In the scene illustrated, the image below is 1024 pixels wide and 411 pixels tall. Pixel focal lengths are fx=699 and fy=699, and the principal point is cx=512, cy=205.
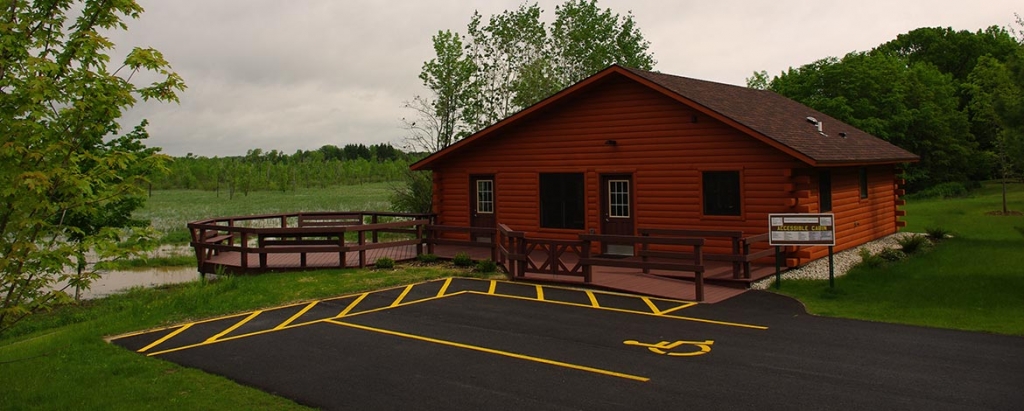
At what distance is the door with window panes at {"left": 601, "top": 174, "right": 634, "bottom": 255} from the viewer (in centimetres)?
1947

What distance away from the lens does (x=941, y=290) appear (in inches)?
546

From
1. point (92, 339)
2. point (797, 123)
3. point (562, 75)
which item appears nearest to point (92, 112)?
point (92, 339)

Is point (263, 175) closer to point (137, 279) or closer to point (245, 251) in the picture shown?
point (137, 279)

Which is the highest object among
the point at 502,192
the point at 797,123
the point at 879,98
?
the point at 879,98

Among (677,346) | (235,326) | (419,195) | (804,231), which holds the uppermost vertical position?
(419,195)

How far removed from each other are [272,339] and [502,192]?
1181 centimetres

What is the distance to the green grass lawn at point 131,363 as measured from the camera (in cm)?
771

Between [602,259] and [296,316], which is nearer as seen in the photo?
[296,316]

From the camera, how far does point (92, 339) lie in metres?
10.9

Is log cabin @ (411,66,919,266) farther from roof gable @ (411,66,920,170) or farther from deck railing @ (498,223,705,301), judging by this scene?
deck railing @ (498,223,705,301)

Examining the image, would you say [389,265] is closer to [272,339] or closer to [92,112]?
[272,339]

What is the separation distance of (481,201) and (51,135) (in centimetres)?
1631

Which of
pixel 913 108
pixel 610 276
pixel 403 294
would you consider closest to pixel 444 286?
pixel 403 294

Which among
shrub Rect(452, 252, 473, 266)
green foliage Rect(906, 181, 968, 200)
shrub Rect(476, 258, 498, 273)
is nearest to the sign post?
shrub Rect(476, 258, 498, 273)
